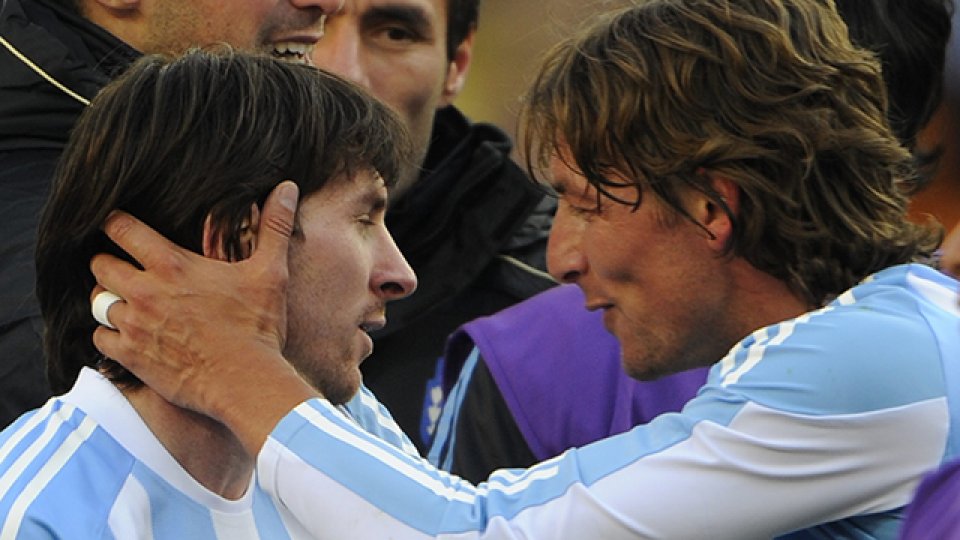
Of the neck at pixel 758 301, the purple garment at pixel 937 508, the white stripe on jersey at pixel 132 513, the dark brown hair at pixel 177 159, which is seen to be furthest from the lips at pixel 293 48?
the purple garment at pixel 937 508

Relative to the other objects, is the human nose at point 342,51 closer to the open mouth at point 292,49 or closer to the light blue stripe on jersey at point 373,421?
the open mouth at point 292,49

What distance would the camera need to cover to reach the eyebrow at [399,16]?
4.39 metres

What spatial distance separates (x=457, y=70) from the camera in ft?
15.4

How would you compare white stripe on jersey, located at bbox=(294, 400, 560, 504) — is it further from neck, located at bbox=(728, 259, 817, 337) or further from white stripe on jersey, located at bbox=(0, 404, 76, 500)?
neck, located at bbox=(728, 259, 817, 337)

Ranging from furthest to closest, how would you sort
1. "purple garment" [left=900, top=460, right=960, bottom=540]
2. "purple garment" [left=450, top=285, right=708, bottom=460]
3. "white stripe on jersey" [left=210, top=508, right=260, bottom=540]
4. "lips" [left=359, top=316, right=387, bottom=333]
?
"purple garment" [left=450, top=285, right=708, bottom=460]
"lips" [left=359, top=316, right=387, bottom=333]
"white stripe on jersey" [left=210, top=508, right=260, bottom=540]
"purple garment" [left=900, top=460, right=960, bottom=540]

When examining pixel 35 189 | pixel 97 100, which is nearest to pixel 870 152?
pixel 97 100

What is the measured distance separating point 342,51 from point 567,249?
5.37ft

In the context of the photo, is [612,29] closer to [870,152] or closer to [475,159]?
[870,152]

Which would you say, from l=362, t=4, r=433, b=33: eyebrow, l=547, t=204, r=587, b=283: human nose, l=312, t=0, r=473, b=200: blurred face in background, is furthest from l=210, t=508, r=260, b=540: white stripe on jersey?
l=362, t=4, r=433, b=33: eyebrow

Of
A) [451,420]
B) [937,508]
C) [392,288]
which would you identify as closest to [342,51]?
[451,420]

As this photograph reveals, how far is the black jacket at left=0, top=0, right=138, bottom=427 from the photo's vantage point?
3.13 metres

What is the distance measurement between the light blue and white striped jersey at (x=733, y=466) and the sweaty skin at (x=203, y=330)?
0.05m

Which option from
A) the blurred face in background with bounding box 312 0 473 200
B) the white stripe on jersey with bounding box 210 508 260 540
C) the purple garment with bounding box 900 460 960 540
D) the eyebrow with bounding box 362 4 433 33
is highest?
the purple garment with bounding box 900 460 960 540

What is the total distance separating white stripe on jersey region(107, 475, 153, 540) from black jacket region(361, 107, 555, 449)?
146cm
